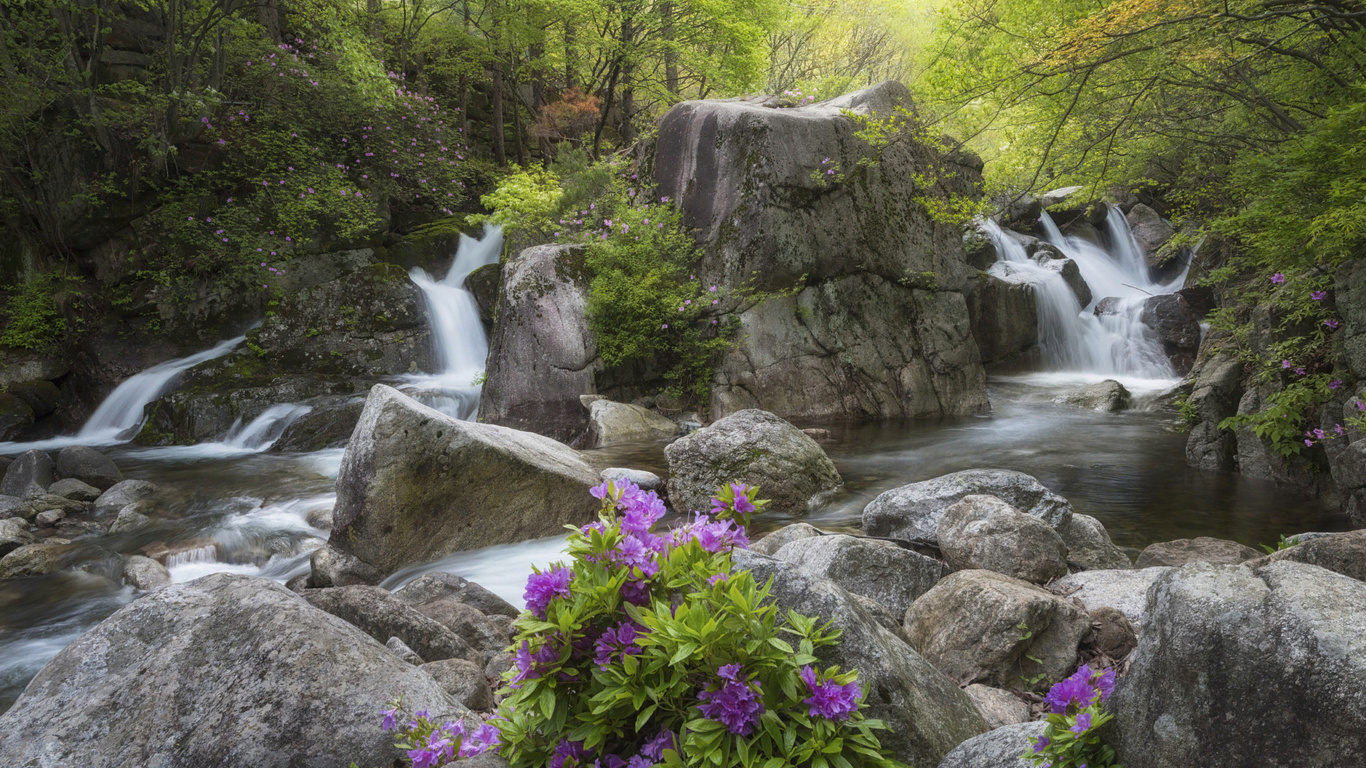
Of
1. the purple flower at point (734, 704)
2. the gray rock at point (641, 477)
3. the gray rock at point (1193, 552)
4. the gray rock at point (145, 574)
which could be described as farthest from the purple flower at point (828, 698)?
the gray rock at point (145, 574)

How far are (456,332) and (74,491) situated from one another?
7.06 m

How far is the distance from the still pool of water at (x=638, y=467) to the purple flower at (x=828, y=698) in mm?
3003

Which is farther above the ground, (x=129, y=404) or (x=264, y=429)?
(x=129, y=404)

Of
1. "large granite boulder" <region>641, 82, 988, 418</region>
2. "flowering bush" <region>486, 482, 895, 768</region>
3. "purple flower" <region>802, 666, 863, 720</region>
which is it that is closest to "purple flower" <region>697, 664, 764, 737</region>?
"flowering bush" <region>486, 482, 895, 768</region>

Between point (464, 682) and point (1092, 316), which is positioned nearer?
point (464, 682)

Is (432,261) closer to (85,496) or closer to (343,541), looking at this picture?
(85,496)

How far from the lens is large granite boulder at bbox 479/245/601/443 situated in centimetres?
1179

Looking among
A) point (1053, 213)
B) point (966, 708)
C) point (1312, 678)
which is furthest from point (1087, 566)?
point (1053, 213)

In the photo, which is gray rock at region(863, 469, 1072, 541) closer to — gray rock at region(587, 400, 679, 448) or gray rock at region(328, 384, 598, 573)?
gray rock at region(328, 384, 598, 573)

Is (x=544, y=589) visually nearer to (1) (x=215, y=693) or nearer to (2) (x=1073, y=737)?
(2) (x=1073, y=737)

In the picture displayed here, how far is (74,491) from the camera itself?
381 inches

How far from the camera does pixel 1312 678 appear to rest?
141 centimetres

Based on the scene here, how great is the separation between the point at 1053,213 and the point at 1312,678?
23398 millimetres

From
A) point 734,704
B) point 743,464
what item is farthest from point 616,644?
point 743,464
